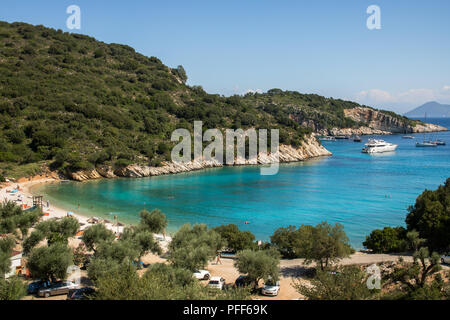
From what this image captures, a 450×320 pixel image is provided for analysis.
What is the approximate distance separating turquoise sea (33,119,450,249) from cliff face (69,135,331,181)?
2057mm

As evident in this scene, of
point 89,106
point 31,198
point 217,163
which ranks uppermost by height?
point 89,106

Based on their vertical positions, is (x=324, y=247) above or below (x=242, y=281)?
above

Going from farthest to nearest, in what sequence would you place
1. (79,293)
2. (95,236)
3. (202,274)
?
(95,236) → (202,274) → (79,293)

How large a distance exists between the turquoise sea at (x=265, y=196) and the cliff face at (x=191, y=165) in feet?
6.75

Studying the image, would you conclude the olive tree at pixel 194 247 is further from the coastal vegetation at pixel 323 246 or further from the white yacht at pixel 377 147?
the white yacht at pixel 377 147

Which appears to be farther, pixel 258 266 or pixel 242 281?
pixel 242 281

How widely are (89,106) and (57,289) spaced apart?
49.8 metres

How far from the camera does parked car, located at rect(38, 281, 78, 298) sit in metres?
14.4

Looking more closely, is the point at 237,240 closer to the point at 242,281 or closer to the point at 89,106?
the point at 242,281

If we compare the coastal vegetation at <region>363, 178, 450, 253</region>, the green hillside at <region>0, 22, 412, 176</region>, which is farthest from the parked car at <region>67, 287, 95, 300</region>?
the green hillside at <region>0, 22, 412, 176</region>

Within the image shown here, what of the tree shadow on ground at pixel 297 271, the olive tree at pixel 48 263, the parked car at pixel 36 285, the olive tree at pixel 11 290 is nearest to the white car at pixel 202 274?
the tree shadow on ground at pixel 297 271

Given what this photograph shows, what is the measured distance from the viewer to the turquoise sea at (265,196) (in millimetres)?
32250

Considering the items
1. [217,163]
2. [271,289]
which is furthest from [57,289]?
[217,163]

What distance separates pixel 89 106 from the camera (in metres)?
59.5
